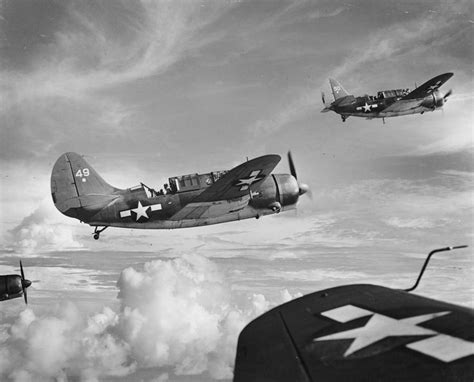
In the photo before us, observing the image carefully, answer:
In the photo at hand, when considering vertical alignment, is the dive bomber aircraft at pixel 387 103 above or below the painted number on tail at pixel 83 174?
above

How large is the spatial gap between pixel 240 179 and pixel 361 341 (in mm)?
16888

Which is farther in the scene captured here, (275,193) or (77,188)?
(275,193)

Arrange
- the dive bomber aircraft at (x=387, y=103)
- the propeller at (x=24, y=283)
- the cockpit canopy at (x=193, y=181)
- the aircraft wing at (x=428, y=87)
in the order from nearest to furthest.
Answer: the propeller at (x=24, y=283), the cockpit canopy at (x=193, y=181), the aircraft wing at (x=428, y=87), the dive bomber aircraft at (x=387, y=103)

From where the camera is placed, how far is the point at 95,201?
62.9 feet

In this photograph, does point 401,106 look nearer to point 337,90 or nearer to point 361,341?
point 337,90

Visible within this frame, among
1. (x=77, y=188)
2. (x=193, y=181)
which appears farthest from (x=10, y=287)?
(x=193, y=181)

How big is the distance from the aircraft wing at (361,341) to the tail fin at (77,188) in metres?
17.3

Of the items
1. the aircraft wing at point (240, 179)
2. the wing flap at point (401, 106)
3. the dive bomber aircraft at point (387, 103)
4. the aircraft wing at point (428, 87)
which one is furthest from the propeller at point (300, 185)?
the aircraft wing at point (428, 87)

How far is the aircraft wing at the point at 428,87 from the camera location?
26580 millimetres

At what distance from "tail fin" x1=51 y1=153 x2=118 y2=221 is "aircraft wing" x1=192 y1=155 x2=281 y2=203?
15.4 ft

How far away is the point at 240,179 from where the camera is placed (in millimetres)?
19219

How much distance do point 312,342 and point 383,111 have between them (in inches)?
1123

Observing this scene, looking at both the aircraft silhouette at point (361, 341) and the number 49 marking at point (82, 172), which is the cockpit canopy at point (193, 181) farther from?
the aircraft silhouette at point (361, 341)

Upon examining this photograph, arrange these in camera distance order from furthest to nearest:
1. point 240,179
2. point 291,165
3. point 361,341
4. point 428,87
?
point 428,87 < point 291,165 < point 240,179 < point 361,341
